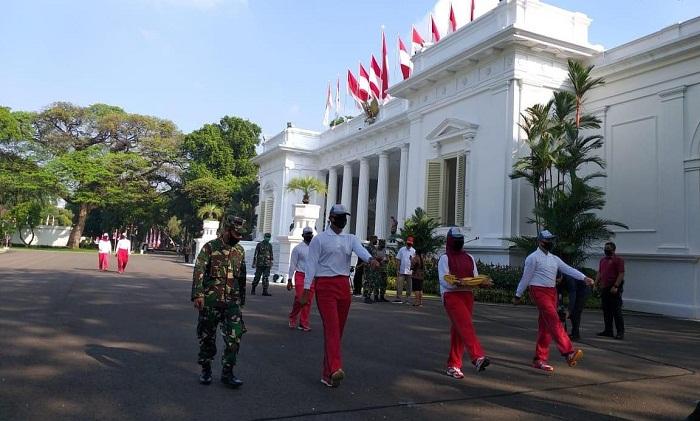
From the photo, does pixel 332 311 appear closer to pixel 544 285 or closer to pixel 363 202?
pixel 544 285

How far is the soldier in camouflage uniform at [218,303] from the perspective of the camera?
198 inches

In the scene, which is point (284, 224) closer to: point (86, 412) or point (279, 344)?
point (279, 344)

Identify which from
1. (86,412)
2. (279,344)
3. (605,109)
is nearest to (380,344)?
(279,344)

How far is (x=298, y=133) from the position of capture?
35.5 m

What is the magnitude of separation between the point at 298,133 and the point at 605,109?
2155 centimetres

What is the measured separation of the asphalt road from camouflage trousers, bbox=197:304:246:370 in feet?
0.91

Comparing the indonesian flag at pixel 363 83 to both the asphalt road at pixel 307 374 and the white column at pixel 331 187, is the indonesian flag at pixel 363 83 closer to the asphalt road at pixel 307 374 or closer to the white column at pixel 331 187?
the white column at pixel 331 187

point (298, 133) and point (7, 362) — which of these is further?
point (298, 133)

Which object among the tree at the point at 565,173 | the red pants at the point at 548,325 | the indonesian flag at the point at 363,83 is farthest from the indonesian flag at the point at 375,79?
the red pants at the point at 548,325

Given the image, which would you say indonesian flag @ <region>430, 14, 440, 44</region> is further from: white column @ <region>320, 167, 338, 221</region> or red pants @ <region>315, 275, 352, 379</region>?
red pants @ <region>315, 275, 352, 379</region>

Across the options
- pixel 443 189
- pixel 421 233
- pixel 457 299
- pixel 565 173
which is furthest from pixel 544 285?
pixel 443 189

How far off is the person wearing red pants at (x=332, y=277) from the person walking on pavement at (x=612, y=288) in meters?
5.84

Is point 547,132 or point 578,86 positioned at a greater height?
point 578,86

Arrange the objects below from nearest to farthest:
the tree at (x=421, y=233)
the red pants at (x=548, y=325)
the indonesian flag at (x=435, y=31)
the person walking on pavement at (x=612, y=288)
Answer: the red pants at (x=548, y=325)
the person walking on pavement at (x=612, y=288)
the tree at (x=421, y=233)
the indonesian flag at (x=435, y=31)
